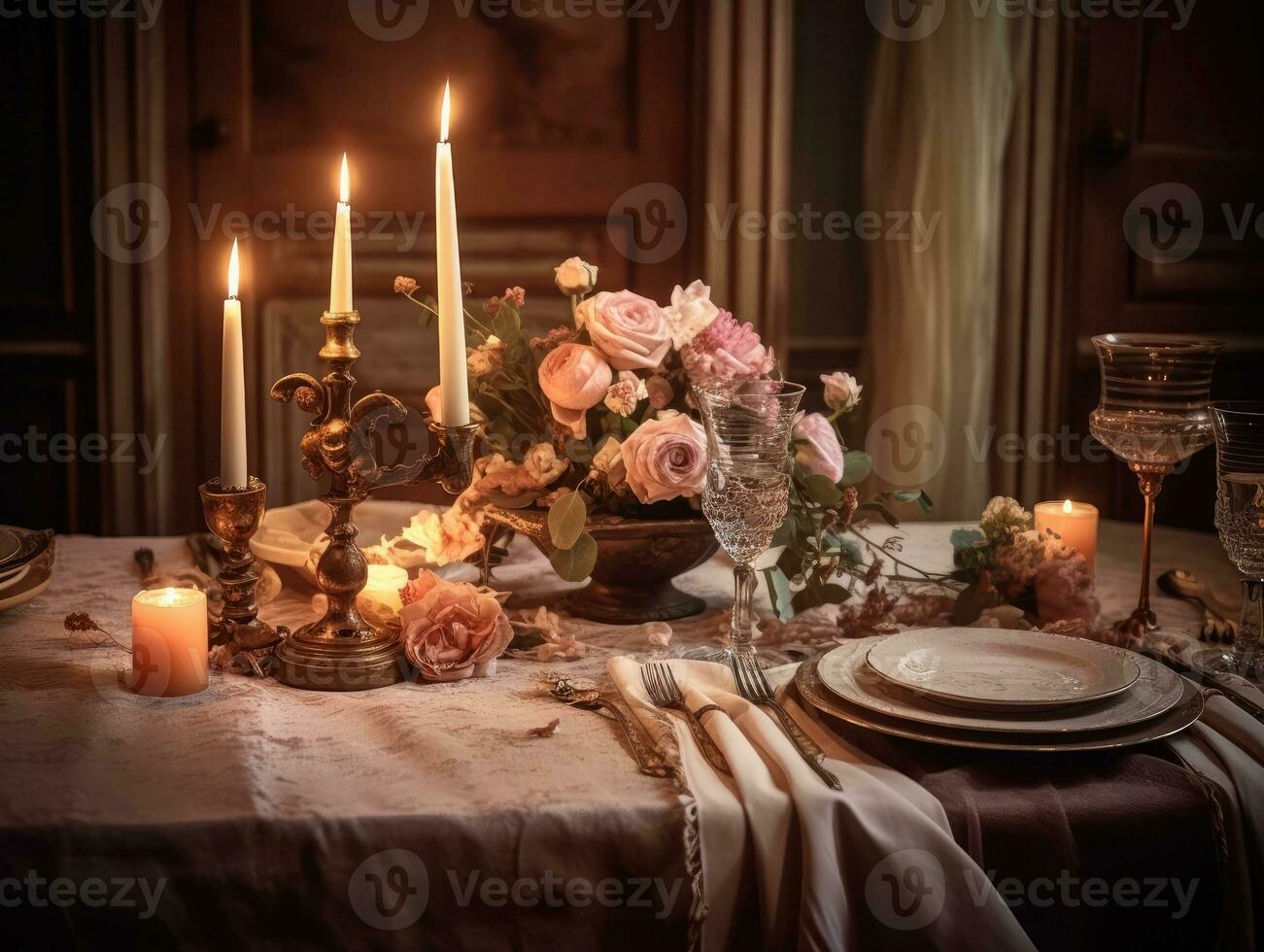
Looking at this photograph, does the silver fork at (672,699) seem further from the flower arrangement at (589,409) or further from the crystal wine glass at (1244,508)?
the crystal wine glass at (1244,508)

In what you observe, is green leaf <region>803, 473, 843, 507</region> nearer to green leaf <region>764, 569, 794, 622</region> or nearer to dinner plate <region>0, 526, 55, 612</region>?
green leaf <region>764, 569, 794, 622</region>

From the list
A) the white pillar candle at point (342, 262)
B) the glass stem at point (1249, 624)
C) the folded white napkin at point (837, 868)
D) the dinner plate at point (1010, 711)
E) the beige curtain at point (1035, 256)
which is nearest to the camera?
the folded white napkin at point (837, 868)

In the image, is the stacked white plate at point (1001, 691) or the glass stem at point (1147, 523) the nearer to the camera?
the stacked white plate at point (1001, 691)

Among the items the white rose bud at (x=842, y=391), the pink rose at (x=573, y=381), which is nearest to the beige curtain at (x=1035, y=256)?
the white rose bud at (x=842, y=391)

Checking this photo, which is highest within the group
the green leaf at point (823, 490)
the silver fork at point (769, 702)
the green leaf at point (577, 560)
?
the green leaf at point (823, 490)

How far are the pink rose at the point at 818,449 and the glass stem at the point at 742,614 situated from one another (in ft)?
0.62

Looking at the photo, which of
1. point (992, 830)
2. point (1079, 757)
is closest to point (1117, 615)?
point (1079, 757)

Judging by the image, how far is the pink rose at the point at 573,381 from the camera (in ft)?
4.51

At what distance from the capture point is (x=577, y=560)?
1.37 m

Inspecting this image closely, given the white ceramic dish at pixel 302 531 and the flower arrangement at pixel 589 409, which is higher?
the flower arrangement at pixel 589 409

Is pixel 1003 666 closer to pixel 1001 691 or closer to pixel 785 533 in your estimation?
pixel 1001 691

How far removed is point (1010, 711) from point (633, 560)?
0.49 m

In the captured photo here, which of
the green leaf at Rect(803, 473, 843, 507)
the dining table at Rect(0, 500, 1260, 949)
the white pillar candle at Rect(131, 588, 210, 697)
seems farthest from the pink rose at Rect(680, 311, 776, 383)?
the white pillar candle at Rect(131, 588, 210, 697)

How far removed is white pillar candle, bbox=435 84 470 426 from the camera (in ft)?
3.67
